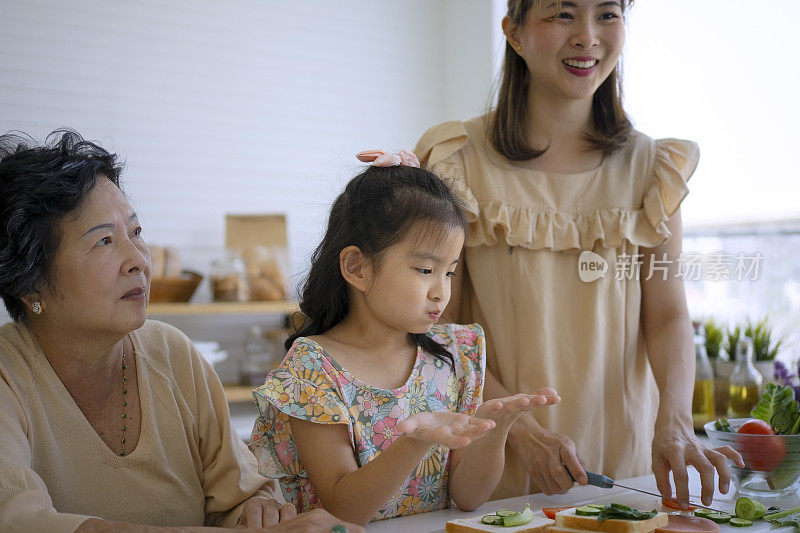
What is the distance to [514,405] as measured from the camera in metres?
1.25

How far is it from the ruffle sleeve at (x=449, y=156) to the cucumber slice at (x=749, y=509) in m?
0.80

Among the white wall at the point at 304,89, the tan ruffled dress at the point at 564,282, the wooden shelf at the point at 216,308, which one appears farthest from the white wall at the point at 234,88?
the tan ruffled dress at the point at 564,282

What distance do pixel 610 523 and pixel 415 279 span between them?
0.54 m

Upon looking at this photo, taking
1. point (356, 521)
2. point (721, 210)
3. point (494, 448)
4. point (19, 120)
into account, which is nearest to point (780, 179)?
point (721, 210)

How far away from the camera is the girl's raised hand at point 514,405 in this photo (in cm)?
124

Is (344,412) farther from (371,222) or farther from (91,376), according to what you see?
(91,376)

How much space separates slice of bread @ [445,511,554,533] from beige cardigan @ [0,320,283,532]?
1.44 ft

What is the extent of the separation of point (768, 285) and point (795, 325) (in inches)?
7.8

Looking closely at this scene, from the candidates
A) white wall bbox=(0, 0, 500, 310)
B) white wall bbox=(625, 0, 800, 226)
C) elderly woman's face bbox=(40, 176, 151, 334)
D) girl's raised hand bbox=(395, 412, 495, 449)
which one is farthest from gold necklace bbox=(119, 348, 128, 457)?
white wall bbox=(625, 0, 800, 226)

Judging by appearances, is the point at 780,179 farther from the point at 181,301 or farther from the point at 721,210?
the point at 181,301

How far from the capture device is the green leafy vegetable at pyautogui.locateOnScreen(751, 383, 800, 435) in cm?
155

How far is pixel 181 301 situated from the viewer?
3.78 m

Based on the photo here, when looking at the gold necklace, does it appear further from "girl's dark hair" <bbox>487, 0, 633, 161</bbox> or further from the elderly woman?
"girl's dark hair" <bbox>487, 0, 633, 161</bbox>

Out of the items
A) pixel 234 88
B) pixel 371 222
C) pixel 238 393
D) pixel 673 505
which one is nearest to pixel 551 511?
pixel 673 505
